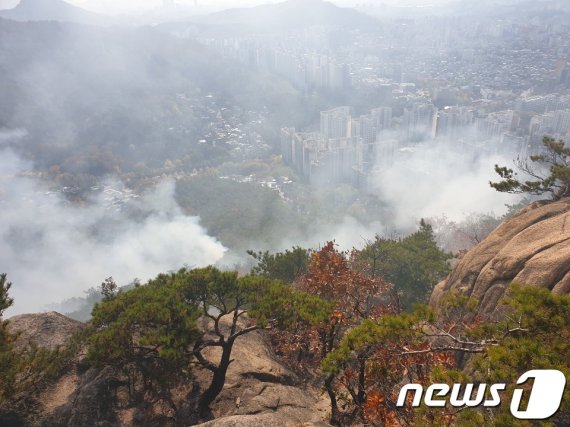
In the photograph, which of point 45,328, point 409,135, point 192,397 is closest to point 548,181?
point 192,397

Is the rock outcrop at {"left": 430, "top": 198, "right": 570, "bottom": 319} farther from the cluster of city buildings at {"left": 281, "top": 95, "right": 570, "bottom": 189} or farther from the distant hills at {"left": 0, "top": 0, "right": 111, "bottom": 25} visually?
the distant hills at {"left": 0, "top": 0, "right": 111, "bottom": 25}

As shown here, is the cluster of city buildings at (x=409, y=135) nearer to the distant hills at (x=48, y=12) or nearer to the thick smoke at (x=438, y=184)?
the thick smoke at (x=438, y=184)

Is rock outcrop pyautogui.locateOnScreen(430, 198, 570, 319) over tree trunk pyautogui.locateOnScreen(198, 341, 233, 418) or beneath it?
over

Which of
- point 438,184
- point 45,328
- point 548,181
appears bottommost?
point 438,184

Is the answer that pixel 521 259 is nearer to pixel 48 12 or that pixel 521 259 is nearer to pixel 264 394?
pixel 264 394

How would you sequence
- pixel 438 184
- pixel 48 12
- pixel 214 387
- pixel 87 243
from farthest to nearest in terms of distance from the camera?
pixel 48 12
pixel 438 184
pixel 87 243
pixel 214 387

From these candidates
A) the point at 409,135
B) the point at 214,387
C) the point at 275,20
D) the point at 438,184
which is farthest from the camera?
the point at 275,20

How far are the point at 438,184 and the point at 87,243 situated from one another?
136 ft

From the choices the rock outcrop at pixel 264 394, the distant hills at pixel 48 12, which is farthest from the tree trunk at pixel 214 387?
the distant hills at pixel 48 12

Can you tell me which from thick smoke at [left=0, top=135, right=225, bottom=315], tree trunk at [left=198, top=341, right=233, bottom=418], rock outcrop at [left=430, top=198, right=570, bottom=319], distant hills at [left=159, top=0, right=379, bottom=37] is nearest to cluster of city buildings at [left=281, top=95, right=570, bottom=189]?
thick smoke at [left=0, top=135, right=225, bottom=315]

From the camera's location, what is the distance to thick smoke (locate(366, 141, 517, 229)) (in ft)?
145

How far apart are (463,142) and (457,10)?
487ft

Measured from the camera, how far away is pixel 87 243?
47.1 metres

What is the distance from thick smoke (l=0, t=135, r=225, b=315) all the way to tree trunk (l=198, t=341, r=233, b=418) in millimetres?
33916
